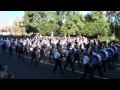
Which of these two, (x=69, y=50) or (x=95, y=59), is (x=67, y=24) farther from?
(x=95, y=59)

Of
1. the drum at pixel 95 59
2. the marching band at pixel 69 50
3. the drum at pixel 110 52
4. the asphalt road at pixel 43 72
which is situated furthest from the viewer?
the drum at pixel 110 52

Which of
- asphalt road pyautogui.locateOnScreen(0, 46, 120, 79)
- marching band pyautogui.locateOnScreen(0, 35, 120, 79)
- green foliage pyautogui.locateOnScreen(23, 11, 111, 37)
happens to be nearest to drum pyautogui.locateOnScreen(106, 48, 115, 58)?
marching band pyautogui.locateOnScreen(0, 35, 120, 79)

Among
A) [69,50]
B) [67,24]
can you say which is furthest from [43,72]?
[67,24]

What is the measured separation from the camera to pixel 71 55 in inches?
672

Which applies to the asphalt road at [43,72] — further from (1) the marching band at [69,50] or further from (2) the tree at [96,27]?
(2) the tree at [96,27]

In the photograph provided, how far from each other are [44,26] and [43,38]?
73.9 inches

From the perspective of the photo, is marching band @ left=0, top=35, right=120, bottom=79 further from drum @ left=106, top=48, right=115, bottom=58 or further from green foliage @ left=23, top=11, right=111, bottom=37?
green foliage @ left=23, top=11, right=111, bottom=37

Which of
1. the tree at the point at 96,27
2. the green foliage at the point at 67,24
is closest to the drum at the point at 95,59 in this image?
the green foliage at the point at 67,24

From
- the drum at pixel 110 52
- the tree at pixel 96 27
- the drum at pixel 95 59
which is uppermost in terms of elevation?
the tree at pixel 96 27

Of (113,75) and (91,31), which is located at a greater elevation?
(91,31)
